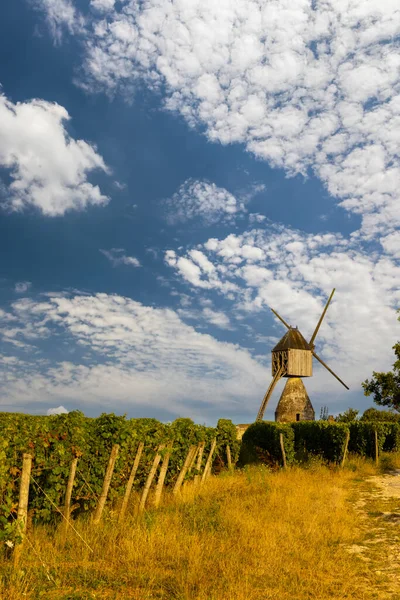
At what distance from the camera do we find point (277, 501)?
47.3 feet

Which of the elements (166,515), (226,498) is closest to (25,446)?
(166,515)

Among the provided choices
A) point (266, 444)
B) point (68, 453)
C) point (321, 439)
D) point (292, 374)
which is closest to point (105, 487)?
point (68, 453)

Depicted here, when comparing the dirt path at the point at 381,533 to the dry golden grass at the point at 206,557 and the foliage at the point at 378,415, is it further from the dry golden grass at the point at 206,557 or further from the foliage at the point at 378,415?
the foliage at the point at 378,415

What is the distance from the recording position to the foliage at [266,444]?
25656 millimetres

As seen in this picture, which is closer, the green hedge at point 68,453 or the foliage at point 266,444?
the green hedge at point 68,453

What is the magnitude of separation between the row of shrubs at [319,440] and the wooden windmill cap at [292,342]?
19868mm

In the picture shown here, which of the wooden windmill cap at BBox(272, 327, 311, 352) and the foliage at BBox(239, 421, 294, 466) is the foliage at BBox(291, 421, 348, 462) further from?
the wooden windmill cap at BBox(272, 327, 311, 352)

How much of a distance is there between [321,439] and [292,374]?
2282 cm

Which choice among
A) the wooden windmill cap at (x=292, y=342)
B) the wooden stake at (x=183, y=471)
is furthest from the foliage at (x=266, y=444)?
the wooden windmill cap at (x=292, y=342)

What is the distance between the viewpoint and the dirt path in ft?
30.0

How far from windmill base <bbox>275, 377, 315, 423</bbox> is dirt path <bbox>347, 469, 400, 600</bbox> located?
26.2m

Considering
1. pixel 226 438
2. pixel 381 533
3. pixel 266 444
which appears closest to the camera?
pixel 381 533

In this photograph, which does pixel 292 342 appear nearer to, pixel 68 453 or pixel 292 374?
pixel 292 374

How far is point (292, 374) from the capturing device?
4906 centimetres
